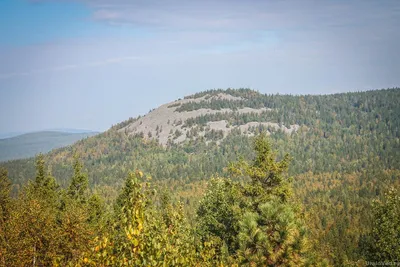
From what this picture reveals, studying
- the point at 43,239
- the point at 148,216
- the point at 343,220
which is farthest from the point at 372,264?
the point at 343,220

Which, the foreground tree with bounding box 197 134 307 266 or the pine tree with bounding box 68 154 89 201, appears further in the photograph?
the pine tree with bounding box 68 154 89 201

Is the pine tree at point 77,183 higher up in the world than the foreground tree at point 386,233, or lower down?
higher up

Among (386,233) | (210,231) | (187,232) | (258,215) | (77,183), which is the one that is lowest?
(386,233)

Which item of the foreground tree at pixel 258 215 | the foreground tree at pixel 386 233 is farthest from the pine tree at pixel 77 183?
the foreground tree at pixel 386 233

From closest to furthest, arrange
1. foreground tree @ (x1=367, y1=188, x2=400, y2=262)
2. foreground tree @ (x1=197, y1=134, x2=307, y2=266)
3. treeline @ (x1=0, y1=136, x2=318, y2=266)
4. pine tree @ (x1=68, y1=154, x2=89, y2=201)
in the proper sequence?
treeline @ (x1=0, y1=136, x2=318, y2=266) → foreground tree @ (x1=197, y1=134, x2=307, y2=266) → foreground tree @ (x1=367, y1=188, x2=400, y2=262) → pine tree @ (x1=68, y1=154, x2=89, y2=201)

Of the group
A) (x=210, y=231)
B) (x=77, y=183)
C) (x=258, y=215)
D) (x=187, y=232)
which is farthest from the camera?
(x=77, y=183)

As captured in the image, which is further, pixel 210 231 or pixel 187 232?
pixel 210 231

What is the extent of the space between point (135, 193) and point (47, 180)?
67834mm

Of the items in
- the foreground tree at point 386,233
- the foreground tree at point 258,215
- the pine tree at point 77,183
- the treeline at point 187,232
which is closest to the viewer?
the treeline at point 187,232

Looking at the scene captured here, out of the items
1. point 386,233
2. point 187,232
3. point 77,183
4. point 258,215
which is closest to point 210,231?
point 187,232

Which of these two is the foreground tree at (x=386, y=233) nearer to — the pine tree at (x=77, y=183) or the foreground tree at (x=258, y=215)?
the foreground tree at (x=258, y=215)

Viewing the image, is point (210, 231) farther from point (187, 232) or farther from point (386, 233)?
point (386, 233)

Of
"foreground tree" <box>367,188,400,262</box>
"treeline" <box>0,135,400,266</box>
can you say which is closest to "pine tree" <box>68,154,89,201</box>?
"treeline" <box>0,135,400,266</box>

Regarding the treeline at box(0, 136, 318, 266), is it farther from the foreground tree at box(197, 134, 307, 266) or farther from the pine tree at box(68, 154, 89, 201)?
the pine tree at box(68, 154, 89, 201)
